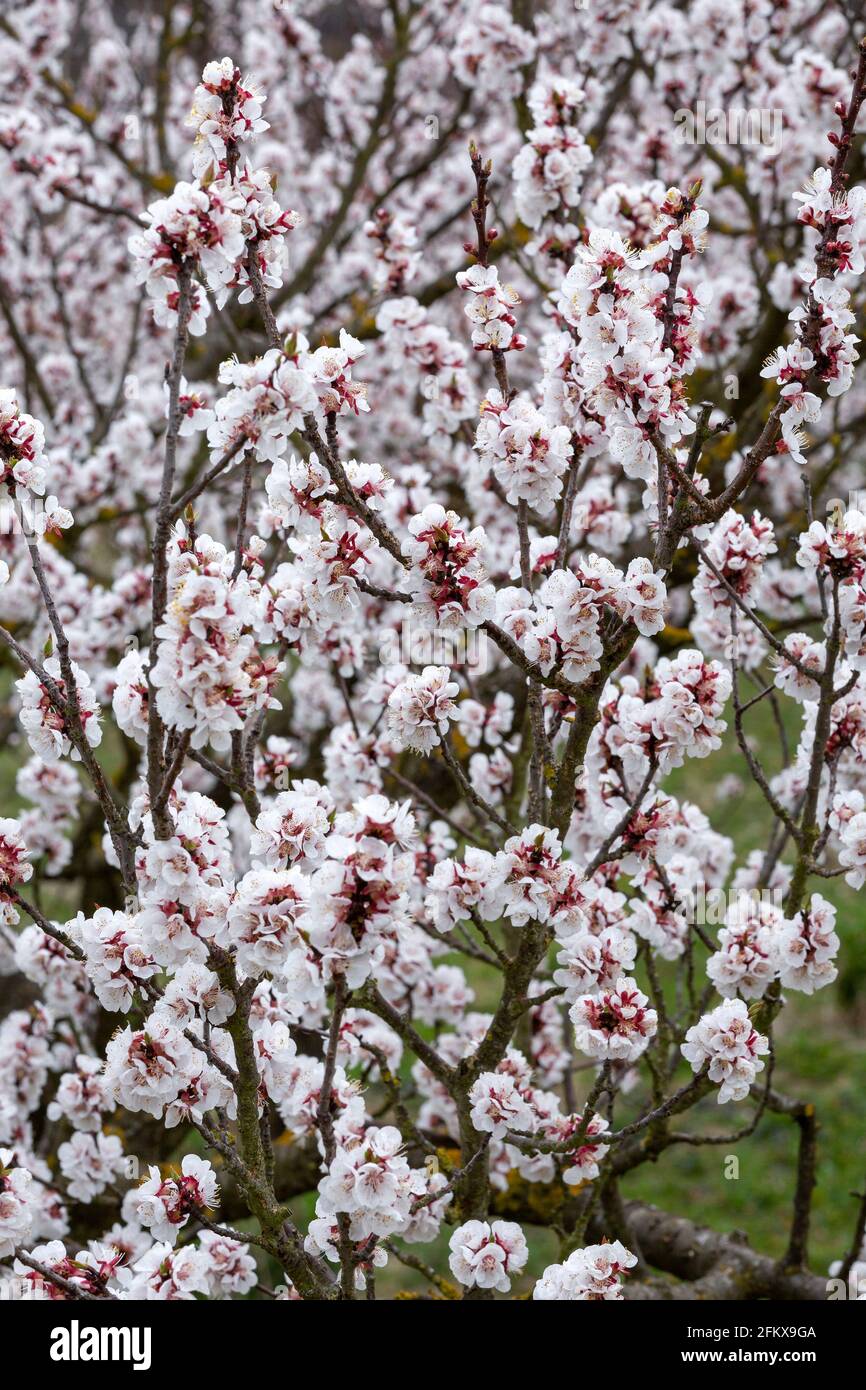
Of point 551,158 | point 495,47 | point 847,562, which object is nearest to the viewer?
point 847,562

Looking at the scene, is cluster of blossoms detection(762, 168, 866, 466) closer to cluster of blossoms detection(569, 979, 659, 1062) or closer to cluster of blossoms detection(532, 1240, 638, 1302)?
cluster of blossoms detection(569, 979, 659, 1062)

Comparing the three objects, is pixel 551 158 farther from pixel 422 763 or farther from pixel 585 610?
pixel 422 763

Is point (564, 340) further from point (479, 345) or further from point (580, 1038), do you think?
point (580, 1038)

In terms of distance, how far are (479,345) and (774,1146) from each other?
586 cm

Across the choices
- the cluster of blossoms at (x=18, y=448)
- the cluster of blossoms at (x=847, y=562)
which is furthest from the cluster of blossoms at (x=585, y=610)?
the cluster of blossoms at (x=18, y=448)

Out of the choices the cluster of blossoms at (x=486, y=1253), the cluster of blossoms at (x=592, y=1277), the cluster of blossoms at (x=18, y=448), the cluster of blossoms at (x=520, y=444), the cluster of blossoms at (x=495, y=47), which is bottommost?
the cluster of blossoms at (x=592, y=1277)

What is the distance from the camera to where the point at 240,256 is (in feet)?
6.80

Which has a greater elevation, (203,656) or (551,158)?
(551,158)

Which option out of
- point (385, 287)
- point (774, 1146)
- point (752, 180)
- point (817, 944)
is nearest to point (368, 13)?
point (752, 180)

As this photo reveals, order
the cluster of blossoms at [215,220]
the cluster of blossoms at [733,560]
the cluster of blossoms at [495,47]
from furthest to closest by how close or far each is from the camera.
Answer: the cluster of blossoms at [495,47]
the cluster of blossoms at [733,560]
the cluster of blossoms at [215,220]

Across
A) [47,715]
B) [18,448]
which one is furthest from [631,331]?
[47,715]

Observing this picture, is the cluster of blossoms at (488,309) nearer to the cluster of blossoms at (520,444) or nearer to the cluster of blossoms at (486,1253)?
the cluster of blossoms at (520,444)
